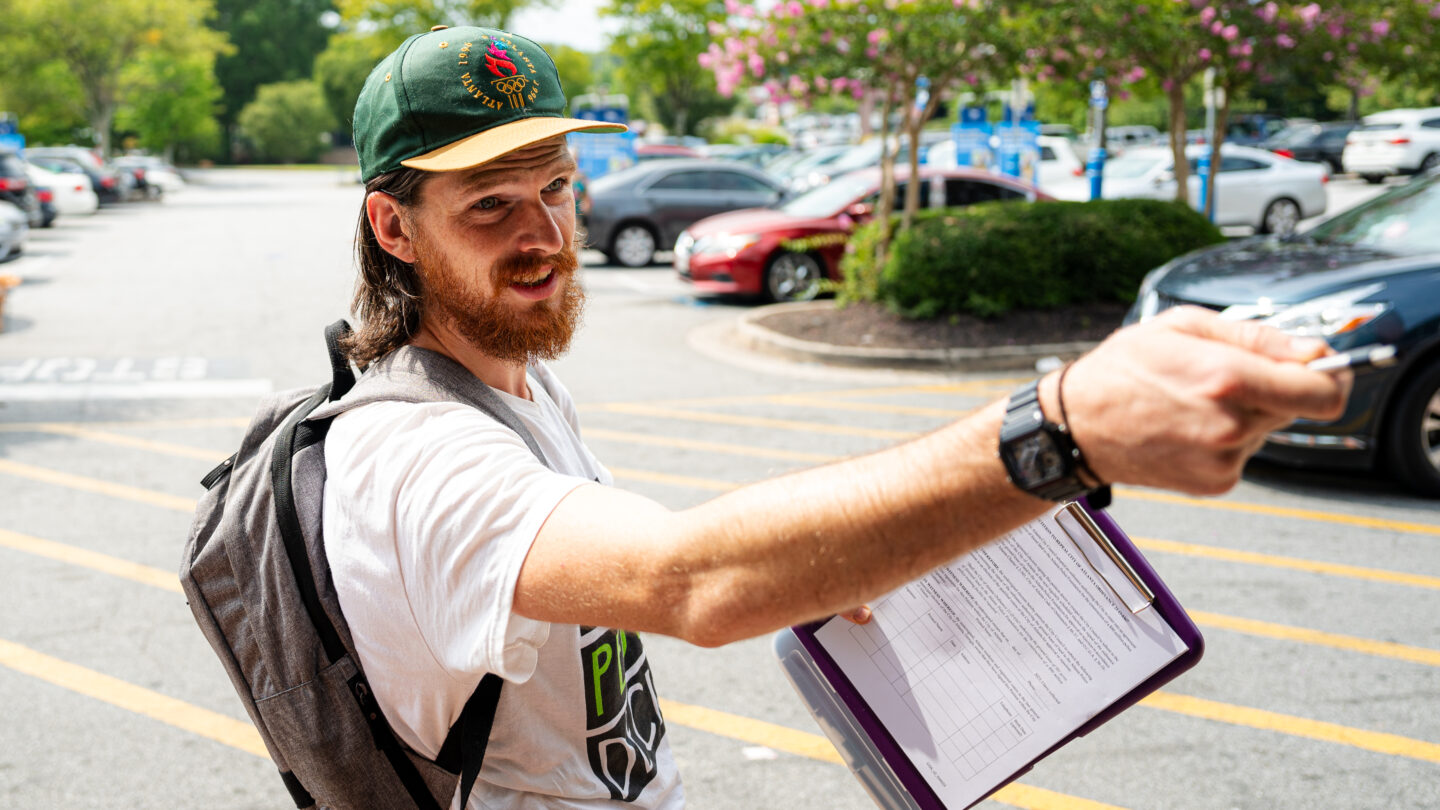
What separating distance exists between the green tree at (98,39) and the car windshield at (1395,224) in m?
41.8

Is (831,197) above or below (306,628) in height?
below

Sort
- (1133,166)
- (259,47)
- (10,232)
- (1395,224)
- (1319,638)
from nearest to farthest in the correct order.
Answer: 1. (1319,638)
2. (1395,224)
3. (10,232)
4. (1133,166)
5. (259,47)

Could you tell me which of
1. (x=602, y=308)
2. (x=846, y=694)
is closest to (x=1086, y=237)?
(x=602, y=308)

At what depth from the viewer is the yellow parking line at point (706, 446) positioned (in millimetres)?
6820

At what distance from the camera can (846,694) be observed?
4.88 feet

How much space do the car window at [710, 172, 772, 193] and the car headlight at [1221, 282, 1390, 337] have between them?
11.4m

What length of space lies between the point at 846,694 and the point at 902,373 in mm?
8042

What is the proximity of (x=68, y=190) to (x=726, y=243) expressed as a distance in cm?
2021

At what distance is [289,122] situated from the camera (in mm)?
64688

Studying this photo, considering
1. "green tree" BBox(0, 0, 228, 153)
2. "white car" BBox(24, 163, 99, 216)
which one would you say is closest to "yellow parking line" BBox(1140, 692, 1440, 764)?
"white car" BBox(24, 163, 99, 216)

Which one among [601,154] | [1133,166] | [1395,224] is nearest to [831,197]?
[1395,224]

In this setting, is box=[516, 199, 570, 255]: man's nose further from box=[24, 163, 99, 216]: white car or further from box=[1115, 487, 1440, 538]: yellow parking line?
box=[24, 163, 99, 216]: white car

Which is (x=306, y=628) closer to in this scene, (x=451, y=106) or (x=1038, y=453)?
(x=451, y=106)

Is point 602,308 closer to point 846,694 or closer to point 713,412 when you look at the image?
point 713,412
